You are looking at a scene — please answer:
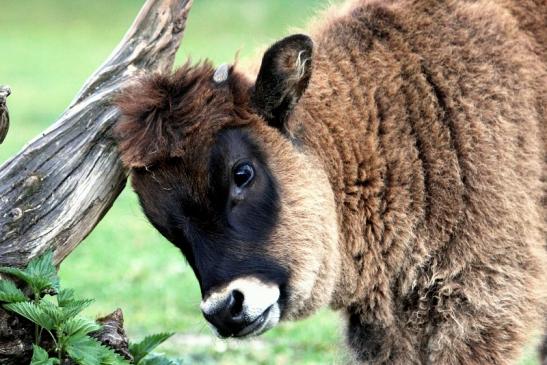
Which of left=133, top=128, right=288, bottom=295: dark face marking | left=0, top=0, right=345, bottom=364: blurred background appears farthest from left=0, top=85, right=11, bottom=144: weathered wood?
left=0, top=0, right=345, bottom=364: blurred background

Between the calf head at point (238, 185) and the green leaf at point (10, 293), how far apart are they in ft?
2.70

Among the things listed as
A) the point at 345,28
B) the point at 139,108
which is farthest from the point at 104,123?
the point at 345,28

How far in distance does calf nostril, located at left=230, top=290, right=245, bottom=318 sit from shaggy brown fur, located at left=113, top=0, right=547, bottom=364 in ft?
1.25

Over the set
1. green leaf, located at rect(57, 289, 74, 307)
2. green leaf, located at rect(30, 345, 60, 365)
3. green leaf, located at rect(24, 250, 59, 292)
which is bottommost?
green leaf, located at rect(30, 345, 60, 365)

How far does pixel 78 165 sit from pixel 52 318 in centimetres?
97

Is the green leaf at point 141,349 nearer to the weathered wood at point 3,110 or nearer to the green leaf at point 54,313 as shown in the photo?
the green leaf at point 54,313

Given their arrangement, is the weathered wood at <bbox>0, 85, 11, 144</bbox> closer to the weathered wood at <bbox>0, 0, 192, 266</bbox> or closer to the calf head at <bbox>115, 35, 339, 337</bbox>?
the weathered wood at <bbox>0, 0, 192, 266</bbox>

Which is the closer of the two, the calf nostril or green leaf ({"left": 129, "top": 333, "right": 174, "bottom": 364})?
the calf nostril

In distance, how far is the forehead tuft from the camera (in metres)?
4.95

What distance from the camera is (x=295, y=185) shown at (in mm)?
5203

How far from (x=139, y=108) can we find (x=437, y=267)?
1.88 m

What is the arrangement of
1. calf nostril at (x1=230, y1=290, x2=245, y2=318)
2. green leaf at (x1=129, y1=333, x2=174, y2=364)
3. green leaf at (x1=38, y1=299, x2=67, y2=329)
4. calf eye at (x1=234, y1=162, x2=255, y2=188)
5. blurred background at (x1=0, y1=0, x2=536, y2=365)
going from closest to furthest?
green leaf at (x1=38, y1=299, x2=67, y2=329) → calf nostril at (x1=230, y1=290, x2=245, y2=318) → calf eye at (x1=234, y1=162, x2=255, y2=188) → green leaf at (x1=129, y1=333, x2=174, y2=364) → blurred background at (x1=0, y1=0, x2=536, y2=365)

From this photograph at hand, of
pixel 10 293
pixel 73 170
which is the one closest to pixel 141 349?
pixel 10 293

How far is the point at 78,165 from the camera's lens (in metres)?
5.27
